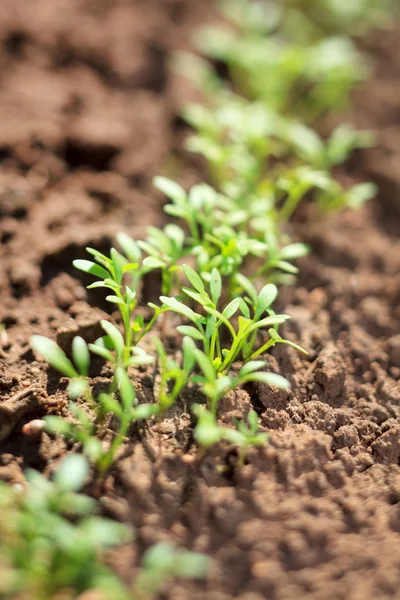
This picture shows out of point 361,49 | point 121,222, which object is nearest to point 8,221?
point 121,222

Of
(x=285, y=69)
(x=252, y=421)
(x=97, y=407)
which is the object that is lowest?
(x=97, y=407)

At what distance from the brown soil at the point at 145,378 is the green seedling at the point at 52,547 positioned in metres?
0.12

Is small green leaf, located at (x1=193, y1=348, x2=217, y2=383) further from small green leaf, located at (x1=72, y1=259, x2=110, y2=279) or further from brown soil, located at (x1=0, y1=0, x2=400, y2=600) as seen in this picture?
small green leaf, located at (x1=72, y1=259, x2=110, y2=279)

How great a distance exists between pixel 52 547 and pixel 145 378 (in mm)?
600

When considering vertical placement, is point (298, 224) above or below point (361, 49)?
below

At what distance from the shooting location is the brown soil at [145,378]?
1.42 m

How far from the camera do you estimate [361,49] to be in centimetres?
351

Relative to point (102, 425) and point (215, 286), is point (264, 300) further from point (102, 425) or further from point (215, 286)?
point (102, 425)

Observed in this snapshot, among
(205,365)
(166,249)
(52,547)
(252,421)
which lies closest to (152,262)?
(166,249)

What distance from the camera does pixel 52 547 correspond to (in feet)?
4.12

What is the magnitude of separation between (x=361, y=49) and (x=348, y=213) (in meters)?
1.46

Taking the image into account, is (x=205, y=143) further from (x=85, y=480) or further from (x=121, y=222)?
(x=85, y=480)

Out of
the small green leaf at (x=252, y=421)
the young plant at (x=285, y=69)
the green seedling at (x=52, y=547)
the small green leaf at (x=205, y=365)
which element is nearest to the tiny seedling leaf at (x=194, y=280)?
the small green leaf at (x=205, y=365)

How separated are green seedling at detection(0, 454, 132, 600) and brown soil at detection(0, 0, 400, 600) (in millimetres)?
119
